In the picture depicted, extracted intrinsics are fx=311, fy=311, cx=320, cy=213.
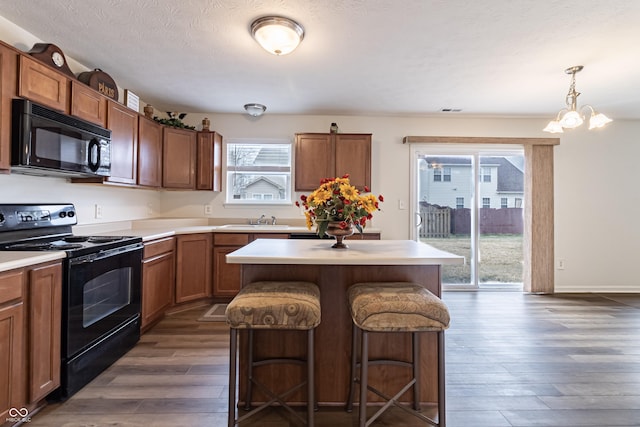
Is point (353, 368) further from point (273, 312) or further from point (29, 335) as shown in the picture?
point (29, 335)

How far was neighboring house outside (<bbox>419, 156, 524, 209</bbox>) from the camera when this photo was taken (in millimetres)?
4285

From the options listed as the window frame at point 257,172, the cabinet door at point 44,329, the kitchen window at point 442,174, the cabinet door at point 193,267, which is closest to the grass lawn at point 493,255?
the kitchen window at point 442,174

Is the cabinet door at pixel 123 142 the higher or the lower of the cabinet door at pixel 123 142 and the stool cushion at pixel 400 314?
the higher

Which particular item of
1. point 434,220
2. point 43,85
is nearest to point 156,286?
point 43,85

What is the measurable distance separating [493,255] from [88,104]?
4826 mm

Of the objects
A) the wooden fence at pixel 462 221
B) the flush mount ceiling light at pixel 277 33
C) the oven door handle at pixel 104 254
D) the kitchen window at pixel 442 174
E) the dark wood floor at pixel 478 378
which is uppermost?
the flush mount ceiling light at pixel 277 33

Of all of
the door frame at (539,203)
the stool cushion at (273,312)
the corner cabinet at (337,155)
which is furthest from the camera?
the door frame at (539,203)

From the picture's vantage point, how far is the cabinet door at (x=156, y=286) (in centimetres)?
273

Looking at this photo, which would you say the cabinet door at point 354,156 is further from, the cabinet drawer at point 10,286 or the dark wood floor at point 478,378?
the cabinet drawer at point 10,286

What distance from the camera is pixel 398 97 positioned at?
351cm

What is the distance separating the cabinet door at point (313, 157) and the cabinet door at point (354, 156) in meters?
0.09

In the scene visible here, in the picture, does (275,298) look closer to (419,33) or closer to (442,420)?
(442,420)

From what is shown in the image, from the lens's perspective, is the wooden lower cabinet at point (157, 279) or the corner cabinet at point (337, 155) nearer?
the wooden lower cabinet at point (157, 279)

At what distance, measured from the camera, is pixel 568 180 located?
4195 mm
